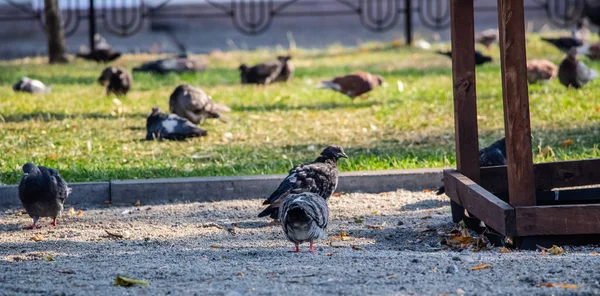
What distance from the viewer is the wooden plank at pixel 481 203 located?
17.6 ft

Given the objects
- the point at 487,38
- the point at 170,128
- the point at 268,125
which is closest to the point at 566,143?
the point at 268,125

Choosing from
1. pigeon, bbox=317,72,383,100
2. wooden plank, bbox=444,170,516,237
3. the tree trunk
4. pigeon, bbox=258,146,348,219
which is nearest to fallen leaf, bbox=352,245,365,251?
pigeon, bbox=258,146,348,219

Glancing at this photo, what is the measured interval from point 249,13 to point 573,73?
14338 mm

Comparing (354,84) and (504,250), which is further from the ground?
(354,84)

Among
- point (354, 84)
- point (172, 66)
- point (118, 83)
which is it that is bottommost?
point (354, 84)

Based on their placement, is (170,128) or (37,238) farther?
(170,128)

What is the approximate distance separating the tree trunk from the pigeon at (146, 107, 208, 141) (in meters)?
7.36

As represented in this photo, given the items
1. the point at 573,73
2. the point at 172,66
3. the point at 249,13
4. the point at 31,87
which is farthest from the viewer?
the point at 249,13

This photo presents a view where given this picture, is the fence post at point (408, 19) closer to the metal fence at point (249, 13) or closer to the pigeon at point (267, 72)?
the metal fence at point (249, 13)

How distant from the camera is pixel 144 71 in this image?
1498 cm

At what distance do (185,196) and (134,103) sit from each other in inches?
180

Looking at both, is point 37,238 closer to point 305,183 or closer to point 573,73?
point 305,183

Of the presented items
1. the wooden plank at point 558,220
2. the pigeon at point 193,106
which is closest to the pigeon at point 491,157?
the wooden plank at point 558,220

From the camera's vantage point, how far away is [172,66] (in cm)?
1471
